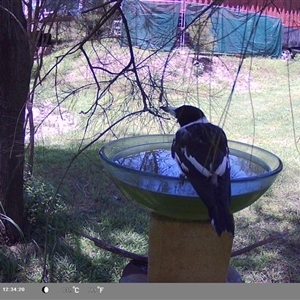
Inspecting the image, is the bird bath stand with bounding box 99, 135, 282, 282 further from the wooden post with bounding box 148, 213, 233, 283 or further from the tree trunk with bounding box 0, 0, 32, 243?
the tree trunk with bounding box 0, 0, 32, 243

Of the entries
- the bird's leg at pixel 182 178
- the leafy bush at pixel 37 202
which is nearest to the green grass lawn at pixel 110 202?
the leafy bush at pixel 37 202

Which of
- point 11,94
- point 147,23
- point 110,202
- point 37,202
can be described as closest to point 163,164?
point 147,23

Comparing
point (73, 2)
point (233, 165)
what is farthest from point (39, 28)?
point (233, 165)

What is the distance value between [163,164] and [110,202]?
56.4 inches

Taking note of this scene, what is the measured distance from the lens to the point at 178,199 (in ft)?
4.08

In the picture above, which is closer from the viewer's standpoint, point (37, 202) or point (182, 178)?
A: point (182, 178)

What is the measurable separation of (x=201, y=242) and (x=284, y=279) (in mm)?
993

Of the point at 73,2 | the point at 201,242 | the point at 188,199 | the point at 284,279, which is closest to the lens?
the point at 188,199

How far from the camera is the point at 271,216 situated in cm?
278

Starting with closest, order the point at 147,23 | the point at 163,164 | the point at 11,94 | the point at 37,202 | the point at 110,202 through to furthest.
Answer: the point at 163,164 < the point at 147,23 < the point at 11,94 < the point at 37,202 < the point at 110,202

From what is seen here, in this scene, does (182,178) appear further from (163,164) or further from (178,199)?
(163,164)

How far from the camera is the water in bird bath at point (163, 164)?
1408 mm

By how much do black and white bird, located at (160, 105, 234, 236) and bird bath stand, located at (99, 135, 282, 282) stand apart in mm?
36

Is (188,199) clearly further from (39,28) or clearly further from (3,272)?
(39,28)
